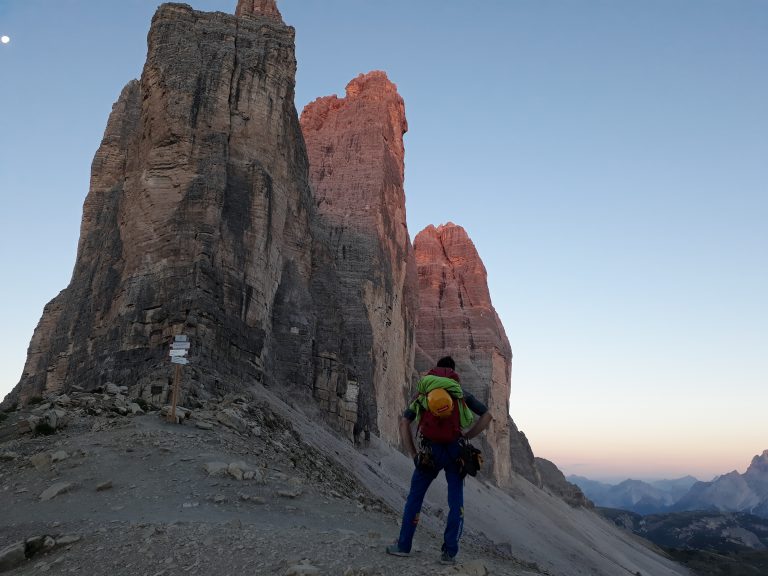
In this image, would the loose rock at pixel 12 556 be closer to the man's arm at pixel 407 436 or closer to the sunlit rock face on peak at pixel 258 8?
the man's arm at pixel 407 436

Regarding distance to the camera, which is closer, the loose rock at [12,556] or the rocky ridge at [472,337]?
the loose rock at [12,556]

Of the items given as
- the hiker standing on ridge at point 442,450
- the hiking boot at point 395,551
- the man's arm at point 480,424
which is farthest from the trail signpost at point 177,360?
the man's arm at point 480,424

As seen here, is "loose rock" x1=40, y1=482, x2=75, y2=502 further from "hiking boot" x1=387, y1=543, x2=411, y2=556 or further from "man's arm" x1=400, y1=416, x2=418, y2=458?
"man's arm" x1=400, y1=416, x2=418, y2=458

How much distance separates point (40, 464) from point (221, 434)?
318 centimetres

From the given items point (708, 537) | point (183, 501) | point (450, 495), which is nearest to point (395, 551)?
point (450, 495)

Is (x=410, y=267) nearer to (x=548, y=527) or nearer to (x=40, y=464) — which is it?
(x=548, y=527)

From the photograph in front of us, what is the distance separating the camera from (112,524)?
769 cm

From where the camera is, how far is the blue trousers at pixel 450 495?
6.68 meters

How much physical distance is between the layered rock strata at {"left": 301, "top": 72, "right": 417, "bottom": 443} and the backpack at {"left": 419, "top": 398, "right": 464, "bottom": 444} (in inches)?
934

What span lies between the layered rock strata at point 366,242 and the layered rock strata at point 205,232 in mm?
5055

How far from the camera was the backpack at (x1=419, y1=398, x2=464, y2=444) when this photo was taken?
6.82 meters

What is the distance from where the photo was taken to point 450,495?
22.3 ft

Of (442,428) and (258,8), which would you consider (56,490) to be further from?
(258,8)

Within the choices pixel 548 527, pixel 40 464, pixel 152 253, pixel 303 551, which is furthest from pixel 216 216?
pixel 548 527
